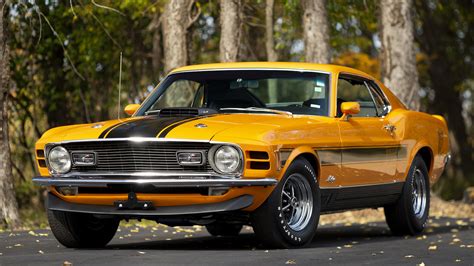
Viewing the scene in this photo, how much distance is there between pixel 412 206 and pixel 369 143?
53.3 inches

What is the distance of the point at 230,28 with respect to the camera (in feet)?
56.7

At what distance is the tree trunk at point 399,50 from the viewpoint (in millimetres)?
17656

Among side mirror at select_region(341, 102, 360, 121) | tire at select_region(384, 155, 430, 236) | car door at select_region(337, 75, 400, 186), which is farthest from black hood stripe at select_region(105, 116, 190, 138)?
tire at select_region(384, 155, 430, 236)

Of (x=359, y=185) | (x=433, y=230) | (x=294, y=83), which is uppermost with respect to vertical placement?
(x=294, y=83)

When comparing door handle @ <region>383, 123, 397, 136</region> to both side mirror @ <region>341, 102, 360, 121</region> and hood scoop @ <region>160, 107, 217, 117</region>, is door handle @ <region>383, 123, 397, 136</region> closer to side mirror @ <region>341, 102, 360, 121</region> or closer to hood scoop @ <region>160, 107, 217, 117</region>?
side mirror @ <region>341, 102, 360, 121</region>

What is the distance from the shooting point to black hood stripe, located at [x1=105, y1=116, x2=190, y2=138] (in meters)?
9.34

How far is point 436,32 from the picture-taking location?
34.1m

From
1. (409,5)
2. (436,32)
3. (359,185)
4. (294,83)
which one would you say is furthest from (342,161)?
(436,32)

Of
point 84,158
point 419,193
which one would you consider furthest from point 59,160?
point 419,193

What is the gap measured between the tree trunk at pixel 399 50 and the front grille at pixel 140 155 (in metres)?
8.86

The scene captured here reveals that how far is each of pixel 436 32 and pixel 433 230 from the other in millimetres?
21625

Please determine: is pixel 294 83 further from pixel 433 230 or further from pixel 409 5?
pixel 409 5

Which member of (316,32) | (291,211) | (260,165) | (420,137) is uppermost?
(316,32)

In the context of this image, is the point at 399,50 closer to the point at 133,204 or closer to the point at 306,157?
the point at 306,157
